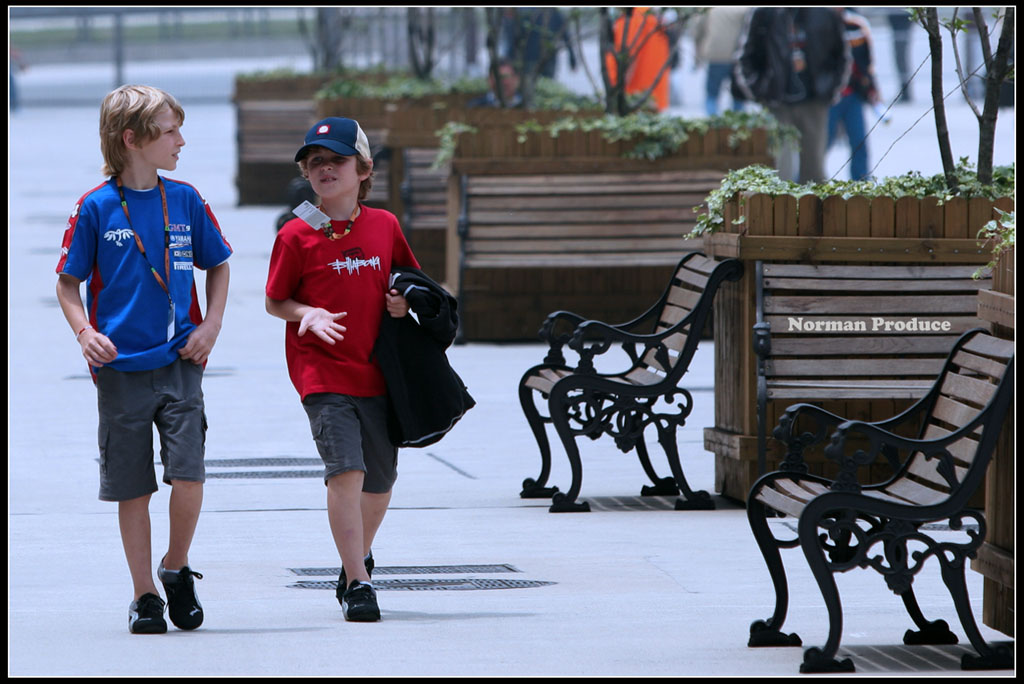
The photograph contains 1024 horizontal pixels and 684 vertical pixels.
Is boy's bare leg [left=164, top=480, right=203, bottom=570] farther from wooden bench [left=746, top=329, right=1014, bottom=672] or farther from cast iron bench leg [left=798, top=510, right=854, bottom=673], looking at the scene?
cast iron bench leg [left=798, top=510, right=854, bottom=673]

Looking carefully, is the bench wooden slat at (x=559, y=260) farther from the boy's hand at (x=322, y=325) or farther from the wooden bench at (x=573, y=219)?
the boy's hand at (x=322, y=325)

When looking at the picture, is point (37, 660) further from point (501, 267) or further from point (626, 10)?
point (626, 10)

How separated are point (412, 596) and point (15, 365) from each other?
681 centimetres

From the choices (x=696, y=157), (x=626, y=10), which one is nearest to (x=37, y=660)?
(x=696, y=157)

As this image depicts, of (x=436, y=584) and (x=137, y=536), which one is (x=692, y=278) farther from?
(x=137, y=536)

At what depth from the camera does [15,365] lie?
12.4m

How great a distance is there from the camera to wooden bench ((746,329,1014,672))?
198 inches

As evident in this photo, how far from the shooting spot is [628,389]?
26.3 ft

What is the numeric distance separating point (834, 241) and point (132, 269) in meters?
3.31

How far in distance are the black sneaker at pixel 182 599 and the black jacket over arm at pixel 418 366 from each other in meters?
0.76

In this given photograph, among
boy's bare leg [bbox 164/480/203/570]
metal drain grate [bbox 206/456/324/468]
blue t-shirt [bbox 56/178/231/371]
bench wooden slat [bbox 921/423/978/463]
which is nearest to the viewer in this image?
bench wooden slat [bbox 921/423/978/463]

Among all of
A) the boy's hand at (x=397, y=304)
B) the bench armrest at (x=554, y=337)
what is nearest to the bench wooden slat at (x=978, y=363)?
the boy's hand at (x=397, y=304)

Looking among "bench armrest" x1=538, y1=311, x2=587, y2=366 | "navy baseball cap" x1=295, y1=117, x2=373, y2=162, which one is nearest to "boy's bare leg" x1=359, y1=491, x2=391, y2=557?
"navy baseball cap" x1=295, y1=117, x2=373, y2=162

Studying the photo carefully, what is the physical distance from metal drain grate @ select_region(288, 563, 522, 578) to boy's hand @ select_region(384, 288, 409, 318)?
4.00ft
